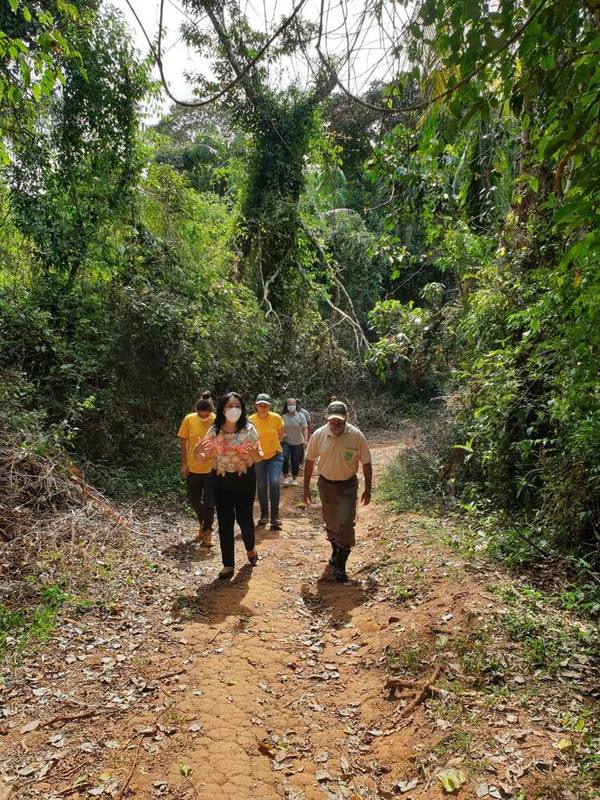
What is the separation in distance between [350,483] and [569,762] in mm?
3412

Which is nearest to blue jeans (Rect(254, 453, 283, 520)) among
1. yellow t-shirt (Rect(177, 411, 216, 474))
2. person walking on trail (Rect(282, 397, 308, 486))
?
yellow t-shirt (Rect(177, 411, 216, 474))

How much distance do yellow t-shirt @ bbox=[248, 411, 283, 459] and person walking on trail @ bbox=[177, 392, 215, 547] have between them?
99cm

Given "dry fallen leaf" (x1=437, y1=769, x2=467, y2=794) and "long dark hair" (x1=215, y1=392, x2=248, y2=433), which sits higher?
"long dark hair" (x1=215, y1=392, x2=248, y2=433)

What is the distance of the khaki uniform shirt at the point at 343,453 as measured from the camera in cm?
591

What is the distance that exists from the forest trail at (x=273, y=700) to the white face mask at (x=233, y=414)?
6.05ft

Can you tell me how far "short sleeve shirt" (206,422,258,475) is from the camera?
18.6 feet

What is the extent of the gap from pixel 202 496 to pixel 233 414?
2216mm

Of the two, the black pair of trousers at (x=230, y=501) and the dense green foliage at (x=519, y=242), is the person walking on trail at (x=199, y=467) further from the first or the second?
the dense green foliage at (x=519, y=242)

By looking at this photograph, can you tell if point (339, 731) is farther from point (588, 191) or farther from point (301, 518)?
point (301, 518)

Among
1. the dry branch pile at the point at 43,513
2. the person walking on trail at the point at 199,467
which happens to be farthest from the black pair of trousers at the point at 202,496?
the dry branch pile at the point at 43,513

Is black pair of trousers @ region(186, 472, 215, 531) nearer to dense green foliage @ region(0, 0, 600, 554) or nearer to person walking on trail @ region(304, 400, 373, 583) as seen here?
person walking on trail @ region(304, 400, 373, 583)

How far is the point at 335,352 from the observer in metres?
17.1

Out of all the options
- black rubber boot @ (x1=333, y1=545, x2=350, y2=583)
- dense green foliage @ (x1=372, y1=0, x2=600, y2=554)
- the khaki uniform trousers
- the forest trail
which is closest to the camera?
dense green foliage @ (x1=372, y1=0, x2=600, y2=554)

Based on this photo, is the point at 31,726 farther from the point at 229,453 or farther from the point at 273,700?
the point at 229,453
